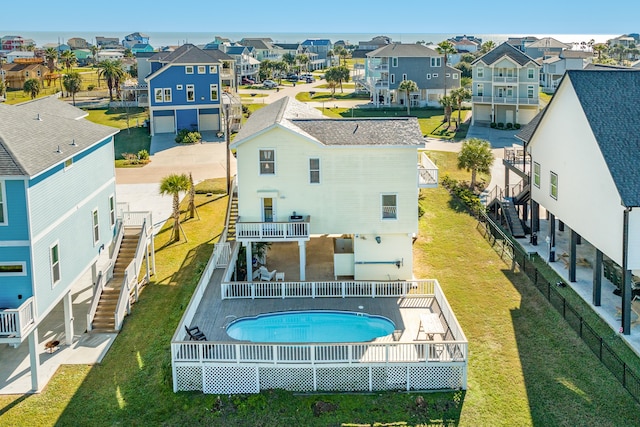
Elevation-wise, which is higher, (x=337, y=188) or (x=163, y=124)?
(x=163, y=124)

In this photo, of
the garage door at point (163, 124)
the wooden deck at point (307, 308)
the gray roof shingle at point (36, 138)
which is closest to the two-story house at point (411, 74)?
the garage door at point (163, 124)

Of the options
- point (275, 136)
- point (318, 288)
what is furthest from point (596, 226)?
point (275, 136)

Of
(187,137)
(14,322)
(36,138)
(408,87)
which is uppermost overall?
(408,87)

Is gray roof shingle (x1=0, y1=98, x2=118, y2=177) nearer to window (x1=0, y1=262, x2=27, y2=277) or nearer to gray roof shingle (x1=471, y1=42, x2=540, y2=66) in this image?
window (x1=0, y1=262, x2=27, y2=277)

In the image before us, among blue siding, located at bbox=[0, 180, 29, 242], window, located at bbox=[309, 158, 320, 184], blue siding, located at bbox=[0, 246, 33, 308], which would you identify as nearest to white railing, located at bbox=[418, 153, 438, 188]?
window, located at bbox=[309, 158, 320, 184]

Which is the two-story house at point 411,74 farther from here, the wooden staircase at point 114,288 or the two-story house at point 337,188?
the wooden staircase at point 114,288

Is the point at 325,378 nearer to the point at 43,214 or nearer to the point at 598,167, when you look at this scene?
the point at 43,214

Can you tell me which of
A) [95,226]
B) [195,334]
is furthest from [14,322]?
[95,226]
